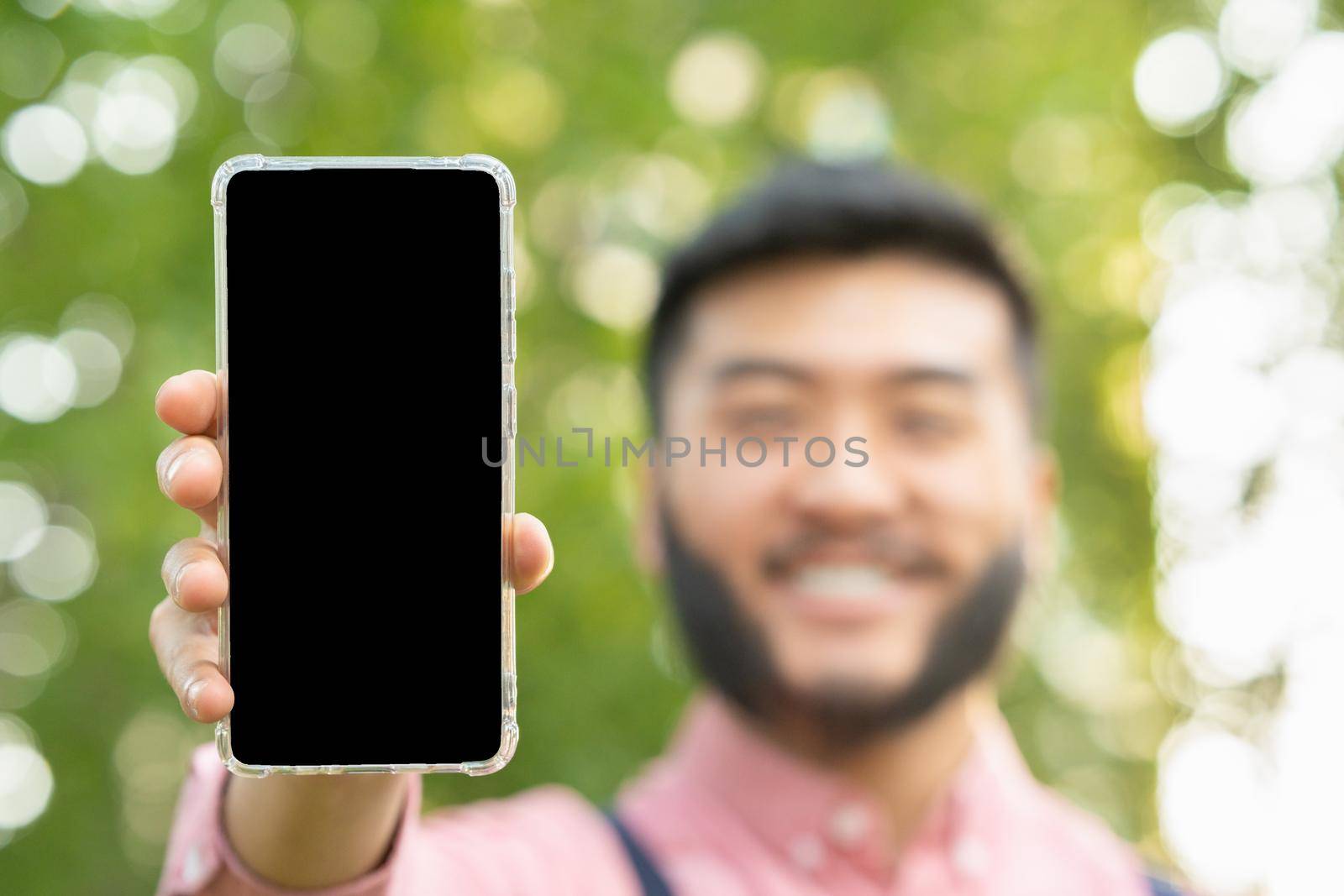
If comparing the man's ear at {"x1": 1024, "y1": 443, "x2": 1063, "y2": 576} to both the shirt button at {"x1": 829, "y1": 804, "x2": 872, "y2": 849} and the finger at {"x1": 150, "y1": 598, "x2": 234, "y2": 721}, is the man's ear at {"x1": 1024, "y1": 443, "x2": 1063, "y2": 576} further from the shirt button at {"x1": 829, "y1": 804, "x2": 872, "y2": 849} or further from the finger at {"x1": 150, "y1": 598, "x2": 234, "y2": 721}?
the finger at {"x1": 150, "y1": 598, "x2": 234, "y2": 721}

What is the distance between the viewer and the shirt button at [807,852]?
9.07ft

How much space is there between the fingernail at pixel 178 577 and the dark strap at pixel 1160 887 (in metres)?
2.39

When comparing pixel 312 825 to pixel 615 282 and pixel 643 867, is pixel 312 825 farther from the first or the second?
pixel 615 282

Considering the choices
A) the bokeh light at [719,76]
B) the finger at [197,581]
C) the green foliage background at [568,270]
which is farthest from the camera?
the bokeh light at [719,76]

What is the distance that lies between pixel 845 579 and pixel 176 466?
1.62 metres

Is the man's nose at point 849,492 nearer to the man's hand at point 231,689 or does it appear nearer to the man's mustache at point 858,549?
the man's mustache at point 858,549

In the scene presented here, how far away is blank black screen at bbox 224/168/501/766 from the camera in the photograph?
1.67 metres

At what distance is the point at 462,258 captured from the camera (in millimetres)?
1709

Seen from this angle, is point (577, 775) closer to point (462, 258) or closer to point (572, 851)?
point (572, 851)

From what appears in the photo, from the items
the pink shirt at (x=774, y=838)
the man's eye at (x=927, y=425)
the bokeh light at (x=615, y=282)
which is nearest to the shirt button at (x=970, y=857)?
the pink shirt at (x=774, y=838)

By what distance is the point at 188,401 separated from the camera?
1.62m

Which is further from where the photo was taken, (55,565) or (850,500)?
(55,565)

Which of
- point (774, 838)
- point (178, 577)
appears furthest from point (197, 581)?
point (774, 838)

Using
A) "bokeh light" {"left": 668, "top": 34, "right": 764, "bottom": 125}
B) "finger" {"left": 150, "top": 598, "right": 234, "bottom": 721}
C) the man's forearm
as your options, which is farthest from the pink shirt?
"bokeh light" {"left": 668, "top": 34, "right": 764, "bottom": 125}
